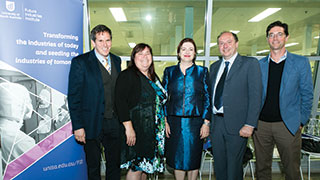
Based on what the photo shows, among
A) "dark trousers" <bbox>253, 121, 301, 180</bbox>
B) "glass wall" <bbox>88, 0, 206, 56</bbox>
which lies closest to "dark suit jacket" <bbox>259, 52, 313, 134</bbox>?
"dark trousers" <bbox>253, 121, 301, 180</bbox>

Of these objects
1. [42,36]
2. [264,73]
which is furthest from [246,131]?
[42,36]

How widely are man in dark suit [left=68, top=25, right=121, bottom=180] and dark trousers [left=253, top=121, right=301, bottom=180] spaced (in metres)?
1.64

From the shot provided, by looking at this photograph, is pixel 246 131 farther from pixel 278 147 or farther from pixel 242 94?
pixel 278 147

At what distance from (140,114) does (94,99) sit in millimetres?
500

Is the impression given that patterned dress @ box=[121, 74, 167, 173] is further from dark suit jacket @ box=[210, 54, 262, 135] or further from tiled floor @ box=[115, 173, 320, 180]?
tiled floor @ box=[115, 173, 320, 180]

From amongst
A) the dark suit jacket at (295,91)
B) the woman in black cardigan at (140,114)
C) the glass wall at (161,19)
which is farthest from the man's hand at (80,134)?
the dark suit jacket at (295,91)

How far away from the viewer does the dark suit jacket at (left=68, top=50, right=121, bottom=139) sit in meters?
1.95

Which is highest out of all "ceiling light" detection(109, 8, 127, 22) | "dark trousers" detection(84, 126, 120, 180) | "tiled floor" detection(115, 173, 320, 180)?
"ceiling light" detection(109, 8, 127, 22)

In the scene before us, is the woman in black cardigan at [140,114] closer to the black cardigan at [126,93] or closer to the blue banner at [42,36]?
the black cardigan at [126,93]

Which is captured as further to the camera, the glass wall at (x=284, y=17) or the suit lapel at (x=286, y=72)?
the glass wall at (x=284, y=17)

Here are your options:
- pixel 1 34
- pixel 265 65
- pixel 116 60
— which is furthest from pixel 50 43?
pixel 265 65

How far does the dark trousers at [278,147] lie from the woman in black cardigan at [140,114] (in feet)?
3.80

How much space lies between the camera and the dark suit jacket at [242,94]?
1941 mm

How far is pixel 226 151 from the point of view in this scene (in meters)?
2.12
